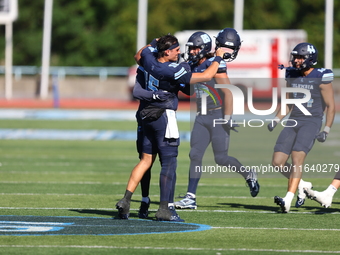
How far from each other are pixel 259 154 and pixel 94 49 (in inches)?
1249

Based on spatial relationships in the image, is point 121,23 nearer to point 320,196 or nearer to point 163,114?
point 320,196

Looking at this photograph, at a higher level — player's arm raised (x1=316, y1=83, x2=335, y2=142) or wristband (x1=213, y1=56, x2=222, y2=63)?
wristband (x1=213, y1=56, x2=222, y2=63)

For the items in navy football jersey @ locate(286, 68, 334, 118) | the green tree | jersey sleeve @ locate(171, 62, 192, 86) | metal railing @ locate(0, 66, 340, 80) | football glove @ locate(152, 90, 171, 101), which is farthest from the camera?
the green tree

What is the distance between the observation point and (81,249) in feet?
20.0

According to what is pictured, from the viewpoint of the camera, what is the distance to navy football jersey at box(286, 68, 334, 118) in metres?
8.23

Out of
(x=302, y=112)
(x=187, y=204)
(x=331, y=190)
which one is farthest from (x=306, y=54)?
(x=187, y=204)

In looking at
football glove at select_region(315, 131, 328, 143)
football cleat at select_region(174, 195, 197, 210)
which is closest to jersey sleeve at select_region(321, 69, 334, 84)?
football glove at select_region(315, 131, 328, 143)

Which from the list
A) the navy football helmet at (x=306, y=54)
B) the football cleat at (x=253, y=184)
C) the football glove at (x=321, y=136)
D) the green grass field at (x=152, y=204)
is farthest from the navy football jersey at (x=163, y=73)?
the football glove at (x=321, y=136)

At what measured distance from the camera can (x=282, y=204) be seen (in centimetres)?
802

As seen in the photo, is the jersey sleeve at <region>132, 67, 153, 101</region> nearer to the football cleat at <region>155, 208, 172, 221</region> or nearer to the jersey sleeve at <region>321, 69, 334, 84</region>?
the football cleat at <region>155, 208, 172, 221</region>

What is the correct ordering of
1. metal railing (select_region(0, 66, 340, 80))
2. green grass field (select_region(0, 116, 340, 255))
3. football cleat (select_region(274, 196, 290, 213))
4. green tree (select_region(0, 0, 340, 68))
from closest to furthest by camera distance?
green grass field (select_region(0, 116, 340, 255)) → football cleat (select_region(274, 196, 290, 213)) → metal railing (select_region(0, 66, 340, 80)) → green tree (select_region(0, 0, 340, 68))

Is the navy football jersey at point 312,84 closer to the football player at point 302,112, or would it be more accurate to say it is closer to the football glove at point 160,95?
the football player at point 302,112

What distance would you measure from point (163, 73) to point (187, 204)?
73.5 inches

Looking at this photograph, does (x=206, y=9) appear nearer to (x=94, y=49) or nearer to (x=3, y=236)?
(x=94, y=49)
